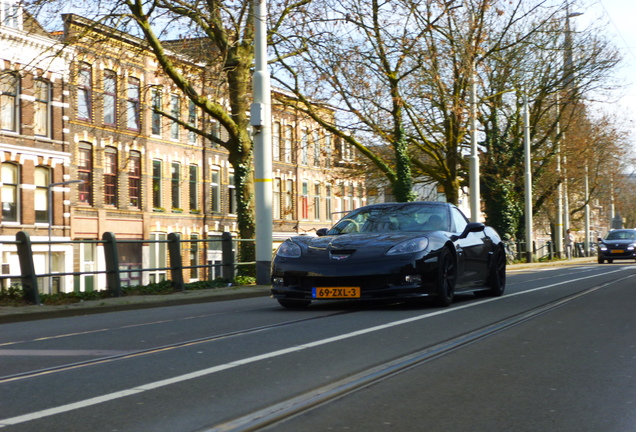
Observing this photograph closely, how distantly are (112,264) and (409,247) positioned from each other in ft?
20.9

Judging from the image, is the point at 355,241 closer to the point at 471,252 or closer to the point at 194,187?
the point at 471,252

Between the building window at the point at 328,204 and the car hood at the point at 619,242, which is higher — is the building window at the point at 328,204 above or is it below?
above

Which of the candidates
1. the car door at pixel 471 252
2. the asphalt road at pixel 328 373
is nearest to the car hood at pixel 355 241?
the asphalt road at pixel 328 373

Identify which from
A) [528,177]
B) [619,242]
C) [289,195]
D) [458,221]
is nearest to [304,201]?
[289,195]

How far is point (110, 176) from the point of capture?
134ft

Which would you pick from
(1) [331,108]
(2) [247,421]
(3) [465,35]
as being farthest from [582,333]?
(3) [465,35]

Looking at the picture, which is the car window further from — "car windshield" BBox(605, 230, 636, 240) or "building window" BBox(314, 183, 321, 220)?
"building window" BBox(314, 183, 321, 220)

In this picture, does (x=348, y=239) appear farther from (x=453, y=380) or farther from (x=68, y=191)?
(x=68, y=191)

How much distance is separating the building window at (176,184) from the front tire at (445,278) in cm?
3467

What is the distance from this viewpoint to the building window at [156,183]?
43.8 meters

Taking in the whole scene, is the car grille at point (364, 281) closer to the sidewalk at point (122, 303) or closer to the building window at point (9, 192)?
the sidewalk at point (122, 303)

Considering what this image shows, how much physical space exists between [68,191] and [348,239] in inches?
1165

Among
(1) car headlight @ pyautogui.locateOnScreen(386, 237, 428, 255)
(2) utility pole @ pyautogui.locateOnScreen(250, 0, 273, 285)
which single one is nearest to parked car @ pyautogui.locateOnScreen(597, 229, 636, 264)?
(2) utility pole @ pyautogui.locateOnScreen(250, 0, 273, 285)

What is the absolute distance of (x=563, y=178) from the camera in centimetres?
4644
